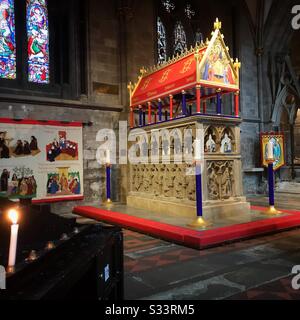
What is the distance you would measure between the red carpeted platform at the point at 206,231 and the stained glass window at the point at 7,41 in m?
4.34

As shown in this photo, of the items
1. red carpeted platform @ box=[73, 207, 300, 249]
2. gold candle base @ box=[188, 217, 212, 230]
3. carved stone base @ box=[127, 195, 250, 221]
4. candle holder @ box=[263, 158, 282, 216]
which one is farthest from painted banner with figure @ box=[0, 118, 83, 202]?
candle holder @ box=[263, 158, 282, 216]

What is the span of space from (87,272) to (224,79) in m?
5.34

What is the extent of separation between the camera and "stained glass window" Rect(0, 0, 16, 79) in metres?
7.55

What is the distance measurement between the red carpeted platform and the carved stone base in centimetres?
61

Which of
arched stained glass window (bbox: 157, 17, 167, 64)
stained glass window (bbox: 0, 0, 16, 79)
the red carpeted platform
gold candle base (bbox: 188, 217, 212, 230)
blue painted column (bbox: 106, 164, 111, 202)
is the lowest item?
the red carpeted platform

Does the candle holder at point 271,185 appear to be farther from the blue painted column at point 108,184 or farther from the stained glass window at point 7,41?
the stained glass window at point 7,41

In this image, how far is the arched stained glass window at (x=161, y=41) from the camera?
10312mm

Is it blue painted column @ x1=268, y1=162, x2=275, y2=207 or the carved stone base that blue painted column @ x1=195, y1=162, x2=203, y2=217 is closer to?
the carved stone base

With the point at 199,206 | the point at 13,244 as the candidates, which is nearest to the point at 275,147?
the point at 199,206

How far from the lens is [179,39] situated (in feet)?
35.7

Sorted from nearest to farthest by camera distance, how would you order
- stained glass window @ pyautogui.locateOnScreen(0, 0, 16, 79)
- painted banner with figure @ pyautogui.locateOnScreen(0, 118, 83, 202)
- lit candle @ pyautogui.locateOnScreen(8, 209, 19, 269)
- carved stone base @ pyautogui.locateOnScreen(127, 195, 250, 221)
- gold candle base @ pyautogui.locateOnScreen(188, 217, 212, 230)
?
lit candle @ pyautogui.locateOnScreen(8, 209, 19, 269), gold candle base @ pyautogui.locateOnScreen(188, 217, 212, 230), carved stone base @ pyautogui.locateOnScreen(127, 195, 250, 221), painted banner with figure @ pyautogui.locateOnScreen(0, 118, 83, 202), stained glass window @ pyautogui.locateOnScreen(0, 0, 16, 79)

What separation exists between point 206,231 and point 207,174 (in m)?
1.35

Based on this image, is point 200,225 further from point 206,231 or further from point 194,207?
point 194,207

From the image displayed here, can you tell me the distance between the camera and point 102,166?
342 inches
